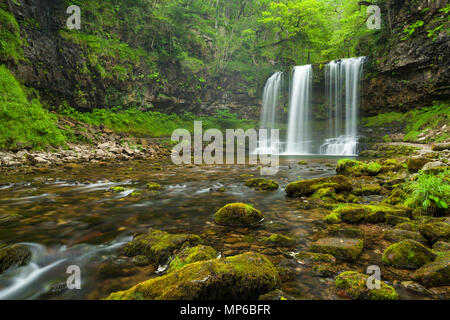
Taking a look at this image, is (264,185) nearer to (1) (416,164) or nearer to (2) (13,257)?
(1) (416,164)

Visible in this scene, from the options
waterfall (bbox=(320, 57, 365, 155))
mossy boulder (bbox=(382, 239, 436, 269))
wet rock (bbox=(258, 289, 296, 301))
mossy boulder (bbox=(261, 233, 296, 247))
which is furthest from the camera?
waterfall (bbox=(320, 57, 365, 155))

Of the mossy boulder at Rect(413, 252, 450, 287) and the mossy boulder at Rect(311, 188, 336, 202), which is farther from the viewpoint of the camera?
the mossy boulder at Rect(311, 188, 336, 202)

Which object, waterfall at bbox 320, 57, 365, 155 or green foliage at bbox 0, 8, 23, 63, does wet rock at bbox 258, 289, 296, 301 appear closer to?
green foliage at bbox 0, 8, 23, 63

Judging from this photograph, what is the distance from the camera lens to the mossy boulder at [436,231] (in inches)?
100

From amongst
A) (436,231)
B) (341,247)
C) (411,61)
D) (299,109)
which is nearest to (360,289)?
(341,247)

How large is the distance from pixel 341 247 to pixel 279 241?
Result: 0.75 metres

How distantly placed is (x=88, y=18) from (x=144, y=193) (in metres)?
20.8

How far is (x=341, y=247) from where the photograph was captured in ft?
8.41

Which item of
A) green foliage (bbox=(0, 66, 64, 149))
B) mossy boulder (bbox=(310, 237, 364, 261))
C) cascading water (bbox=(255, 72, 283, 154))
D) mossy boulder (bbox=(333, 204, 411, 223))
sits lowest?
mossy boulder (bbox=(310, 237, 364, 261))

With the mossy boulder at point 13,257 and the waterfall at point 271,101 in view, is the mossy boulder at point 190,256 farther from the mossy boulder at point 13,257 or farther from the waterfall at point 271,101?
the waterfall at point 271,101

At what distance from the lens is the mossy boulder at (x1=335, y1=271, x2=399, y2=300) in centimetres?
171

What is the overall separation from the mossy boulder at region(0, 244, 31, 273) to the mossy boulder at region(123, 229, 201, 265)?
1120 mm

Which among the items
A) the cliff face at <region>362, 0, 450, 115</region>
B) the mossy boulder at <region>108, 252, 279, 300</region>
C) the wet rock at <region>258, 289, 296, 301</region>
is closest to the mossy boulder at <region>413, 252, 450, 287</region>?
the wet rock at <region>258, 289, 296, 301</region>
